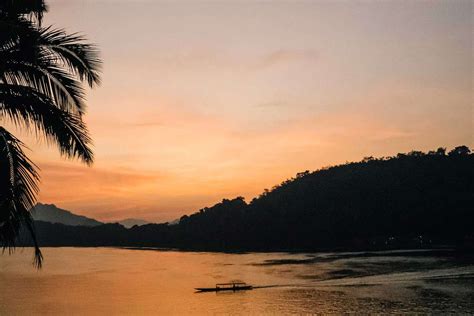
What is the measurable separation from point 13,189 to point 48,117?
158cm

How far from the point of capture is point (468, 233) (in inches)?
5620

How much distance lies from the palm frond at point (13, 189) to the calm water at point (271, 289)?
55.7m

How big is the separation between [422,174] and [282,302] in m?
129

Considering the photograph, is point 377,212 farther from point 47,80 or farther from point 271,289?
point 47,80

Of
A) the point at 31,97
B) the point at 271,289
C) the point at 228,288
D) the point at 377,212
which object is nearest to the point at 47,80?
the point at 31,97

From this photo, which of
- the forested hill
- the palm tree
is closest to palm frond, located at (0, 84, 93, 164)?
the palm tree

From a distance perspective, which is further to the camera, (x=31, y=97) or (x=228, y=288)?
(x=228, y=288)

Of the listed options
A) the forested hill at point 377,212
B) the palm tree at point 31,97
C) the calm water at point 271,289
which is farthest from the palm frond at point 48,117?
the forested hill at point 377,212

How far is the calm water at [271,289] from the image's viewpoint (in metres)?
63.8

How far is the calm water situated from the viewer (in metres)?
63.8

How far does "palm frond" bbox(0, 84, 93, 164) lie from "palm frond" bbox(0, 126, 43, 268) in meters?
0.70

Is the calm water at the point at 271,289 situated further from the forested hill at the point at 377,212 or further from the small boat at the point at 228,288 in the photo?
Answer: the forested hill at the point at 377,212

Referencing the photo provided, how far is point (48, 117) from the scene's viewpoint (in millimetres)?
8719

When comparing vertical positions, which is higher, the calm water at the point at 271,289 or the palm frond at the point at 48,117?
the palm frond at the point at 48,117
